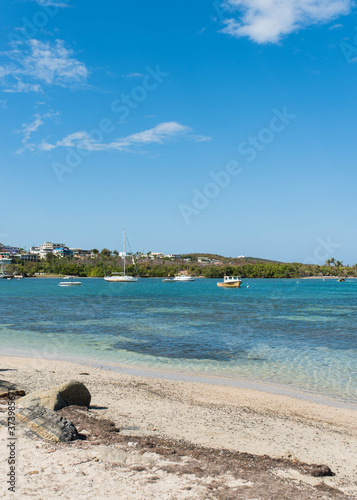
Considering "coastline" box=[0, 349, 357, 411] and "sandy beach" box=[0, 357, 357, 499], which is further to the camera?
"coastline" box=[0, 349, 357, 411]

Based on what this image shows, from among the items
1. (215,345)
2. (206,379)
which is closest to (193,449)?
(206,379)

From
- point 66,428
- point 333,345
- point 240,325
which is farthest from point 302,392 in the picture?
point 240,325

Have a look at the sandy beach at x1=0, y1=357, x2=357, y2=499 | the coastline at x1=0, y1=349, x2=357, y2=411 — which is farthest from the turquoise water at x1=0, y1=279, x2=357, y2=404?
the sandy beach at x1=0, y1=357, x2=357, y2=499

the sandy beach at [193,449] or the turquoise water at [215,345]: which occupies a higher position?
the sandy beach at [193,449]

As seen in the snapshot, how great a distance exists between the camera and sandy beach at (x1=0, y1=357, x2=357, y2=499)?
5.84 m

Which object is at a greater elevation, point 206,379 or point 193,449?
point 193,449

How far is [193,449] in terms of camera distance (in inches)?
297

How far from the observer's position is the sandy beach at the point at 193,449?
5844 mm

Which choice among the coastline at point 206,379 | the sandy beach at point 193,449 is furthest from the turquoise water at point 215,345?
the sandy beach at point 193,449

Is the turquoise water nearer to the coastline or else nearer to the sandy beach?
the coastline

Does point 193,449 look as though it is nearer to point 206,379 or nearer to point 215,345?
point 206,379

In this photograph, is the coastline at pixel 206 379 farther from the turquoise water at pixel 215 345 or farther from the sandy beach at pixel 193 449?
the sandy beach at pixel 193 449

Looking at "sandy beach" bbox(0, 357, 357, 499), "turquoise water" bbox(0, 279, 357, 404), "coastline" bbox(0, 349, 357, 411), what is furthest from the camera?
"turquoise water" bbox(0, 279, 357, 404)

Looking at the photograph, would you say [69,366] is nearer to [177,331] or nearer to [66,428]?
[66,428]
